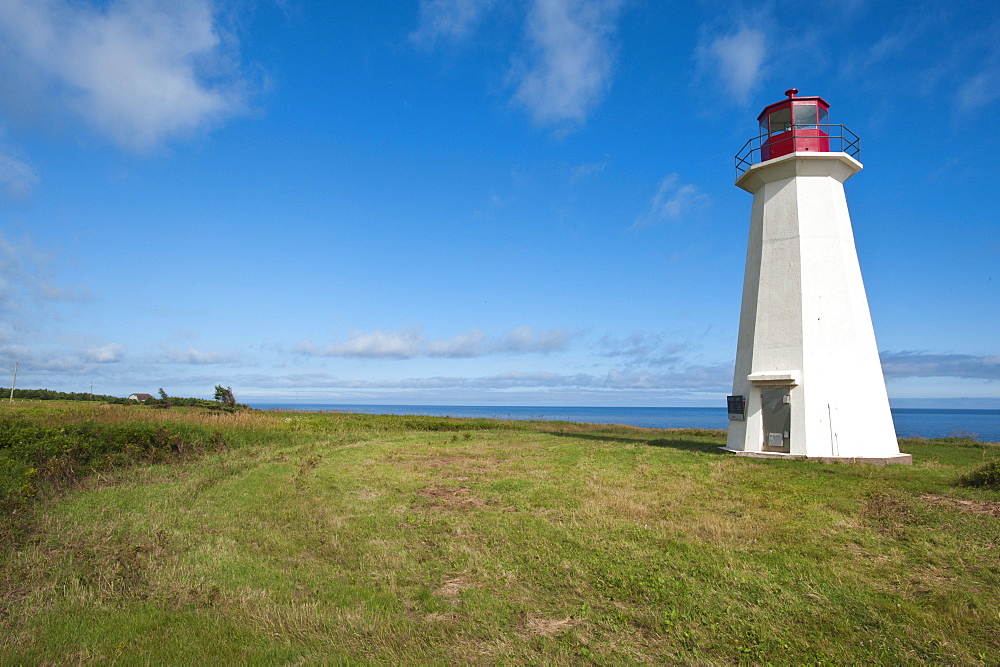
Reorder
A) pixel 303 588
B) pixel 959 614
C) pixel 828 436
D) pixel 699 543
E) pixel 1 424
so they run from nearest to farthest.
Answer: pixel 959 614 → pixel 303 588 → pixel 699 543 → pixel 1 424 → pixel 828 436

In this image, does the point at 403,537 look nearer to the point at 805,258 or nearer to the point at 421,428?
the point at 805,258

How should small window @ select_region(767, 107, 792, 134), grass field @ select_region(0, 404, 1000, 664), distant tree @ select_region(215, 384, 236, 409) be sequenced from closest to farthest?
grass field @ select_region(0, 404, 1000, 664) → small window @ select_region(767, 107, 792, 134) → distant tree @ select_region(215, 384, 236, 409)

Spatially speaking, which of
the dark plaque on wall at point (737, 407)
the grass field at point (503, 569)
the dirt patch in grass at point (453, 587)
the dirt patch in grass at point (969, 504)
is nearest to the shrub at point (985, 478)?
the grass field at point (503, 569)

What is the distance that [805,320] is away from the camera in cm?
1714

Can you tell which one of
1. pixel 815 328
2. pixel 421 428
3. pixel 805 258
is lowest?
pixel 421 428

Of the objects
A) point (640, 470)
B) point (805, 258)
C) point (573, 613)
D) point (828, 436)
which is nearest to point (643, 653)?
point (573, 613)

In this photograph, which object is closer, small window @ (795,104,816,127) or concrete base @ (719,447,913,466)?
concrete base @ (719,447,913,466)

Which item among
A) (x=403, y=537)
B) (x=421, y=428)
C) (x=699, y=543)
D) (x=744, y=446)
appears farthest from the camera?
(x=421, y=428)

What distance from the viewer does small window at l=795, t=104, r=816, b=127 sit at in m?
18.2

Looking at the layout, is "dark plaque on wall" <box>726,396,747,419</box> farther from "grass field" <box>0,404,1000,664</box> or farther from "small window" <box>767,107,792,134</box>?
"small window" <box>767,107,792,134</box>

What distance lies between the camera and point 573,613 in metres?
5.84

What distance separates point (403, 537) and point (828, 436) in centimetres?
1412

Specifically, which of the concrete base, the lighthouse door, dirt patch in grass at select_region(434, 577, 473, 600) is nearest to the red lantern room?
the lighthouse door

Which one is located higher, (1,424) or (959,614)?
(1,424)
